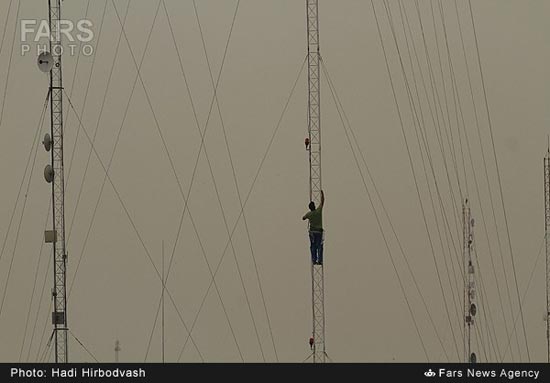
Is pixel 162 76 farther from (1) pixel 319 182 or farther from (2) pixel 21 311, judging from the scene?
(2) pixel 21 311

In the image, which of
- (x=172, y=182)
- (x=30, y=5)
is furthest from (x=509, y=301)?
(x=30, y=5)

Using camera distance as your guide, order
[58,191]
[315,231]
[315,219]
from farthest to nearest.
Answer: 1. [58,191]
2. [315,231]
3. [315,219]

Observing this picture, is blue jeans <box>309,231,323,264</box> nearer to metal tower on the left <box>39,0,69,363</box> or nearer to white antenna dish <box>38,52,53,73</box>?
metal tower on the left <box>39,0,69,363</box>

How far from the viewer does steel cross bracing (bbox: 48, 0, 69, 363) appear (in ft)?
50.8

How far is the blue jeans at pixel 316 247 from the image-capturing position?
16.0 m

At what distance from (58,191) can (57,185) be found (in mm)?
115

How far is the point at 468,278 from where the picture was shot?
692 inches

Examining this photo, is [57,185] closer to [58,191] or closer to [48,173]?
[58,191]

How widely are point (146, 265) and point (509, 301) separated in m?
5.83

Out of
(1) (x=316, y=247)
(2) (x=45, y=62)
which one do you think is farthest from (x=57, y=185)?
(1) (x=316, y=247)
